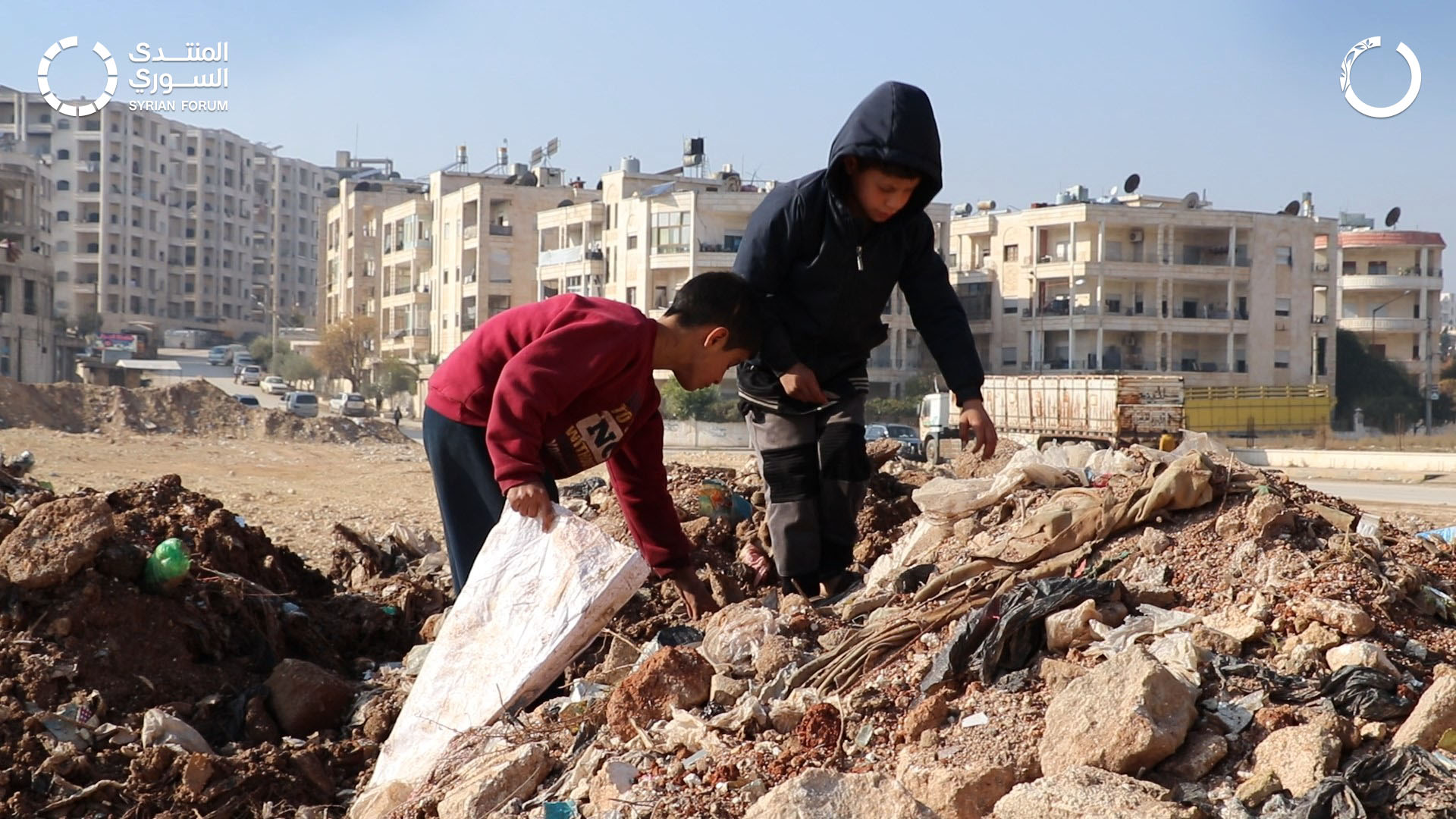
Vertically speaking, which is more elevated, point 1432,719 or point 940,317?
point 940,317

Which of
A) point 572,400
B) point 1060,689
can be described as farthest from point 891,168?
point 1060,689

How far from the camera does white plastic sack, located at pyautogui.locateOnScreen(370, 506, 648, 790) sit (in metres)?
3.59

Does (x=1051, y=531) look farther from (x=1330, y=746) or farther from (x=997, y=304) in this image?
(x=997, y=304)

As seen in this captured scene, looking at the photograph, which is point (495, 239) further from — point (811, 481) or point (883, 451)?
point (811, 481)

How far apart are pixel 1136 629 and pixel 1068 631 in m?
0.19

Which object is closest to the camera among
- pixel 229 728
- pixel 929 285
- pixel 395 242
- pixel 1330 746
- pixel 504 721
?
pixel 1330 746

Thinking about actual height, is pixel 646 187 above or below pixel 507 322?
above

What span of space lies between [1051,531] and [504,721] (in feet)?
5.80

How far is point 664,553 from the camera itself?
431cm

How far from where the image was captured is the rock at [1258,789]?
8.61 feet

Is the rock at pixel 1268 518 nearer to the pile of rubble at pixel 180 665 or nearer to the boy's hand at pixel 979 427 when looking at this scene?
the boy's hand at pixel 979 427

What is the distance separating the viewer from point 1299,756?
267 centimetres

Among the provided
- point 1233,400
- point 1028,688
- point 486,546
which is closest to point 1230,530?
point 1028,688

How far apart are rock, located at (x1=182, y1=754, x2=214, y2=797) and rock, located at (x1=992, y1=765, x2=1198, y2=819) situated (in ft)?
7.32
